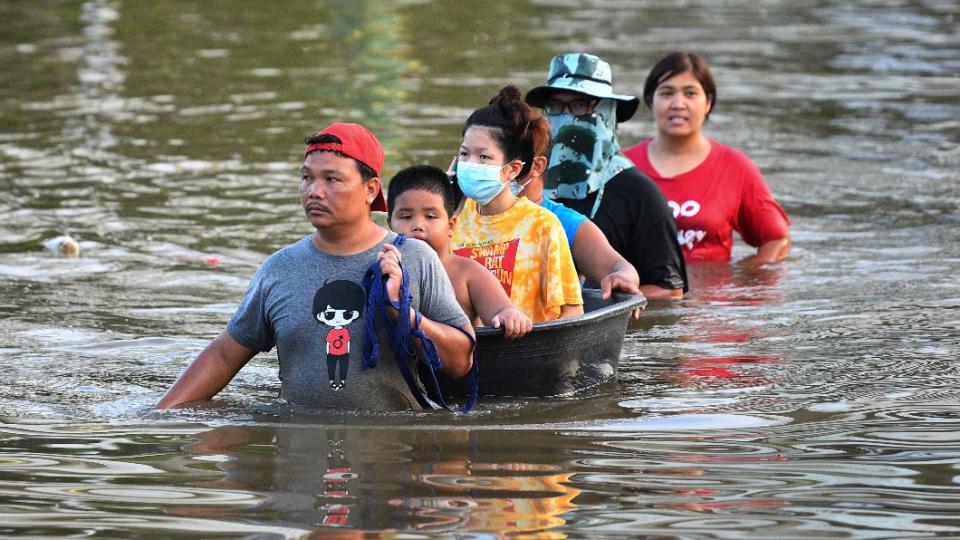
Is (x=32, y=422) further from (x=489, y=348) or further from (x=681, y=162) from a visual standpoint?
(x=681, y=162)

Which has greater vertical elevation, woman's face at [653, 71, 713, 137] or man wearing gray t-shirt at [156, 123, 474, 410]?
woman's face at [653, 71, 713, 137]

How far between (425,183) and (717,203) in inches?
170

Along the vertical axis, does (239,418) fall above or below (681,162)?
below

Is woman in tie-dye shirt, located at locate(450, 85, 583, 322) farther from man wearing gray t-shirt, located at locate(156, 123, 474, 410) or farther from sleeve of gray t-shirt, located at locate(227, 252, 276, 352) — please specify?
sleeve of gray t-shirt, located at locate(227, 252, 276, 352)

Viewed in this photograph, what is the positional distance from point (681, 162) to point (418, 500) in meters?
5.63

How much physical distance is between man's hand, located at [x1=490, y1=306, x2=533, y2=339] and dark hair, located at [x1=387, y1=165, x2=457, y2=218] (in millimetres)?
522

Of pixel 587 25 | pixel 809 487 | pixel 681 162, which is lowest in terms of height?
pixel 809 487

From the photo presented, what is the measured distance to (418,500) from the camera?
5.86 m

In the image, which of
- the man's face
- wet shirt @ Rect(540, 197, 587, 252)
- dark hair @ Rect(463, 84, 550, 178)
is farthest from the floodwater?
dark hair @ Rect(463, 84, 550, 178)

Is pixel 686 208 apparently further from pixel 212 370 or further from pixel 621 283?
pixel 212 370

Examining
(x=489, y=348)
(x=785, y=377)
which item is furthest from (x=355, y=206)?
(x=785, y=377)

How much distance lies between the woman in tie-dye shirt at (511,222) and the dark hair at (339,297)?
107 cm

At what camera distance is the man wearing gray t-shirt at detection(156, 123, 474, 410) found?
257 inches

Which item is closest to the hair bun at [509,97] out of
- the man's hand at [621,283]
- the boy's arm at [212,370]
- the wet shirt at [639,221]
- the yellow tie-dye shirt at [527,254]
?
the yellow tie-dye shirt at [527,254]
